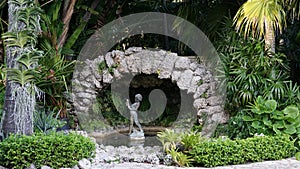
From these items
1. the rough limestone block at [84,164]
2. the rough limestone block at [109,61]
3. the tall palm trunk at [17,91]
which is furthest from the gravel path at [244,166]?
the rough limestone block at [109,61]

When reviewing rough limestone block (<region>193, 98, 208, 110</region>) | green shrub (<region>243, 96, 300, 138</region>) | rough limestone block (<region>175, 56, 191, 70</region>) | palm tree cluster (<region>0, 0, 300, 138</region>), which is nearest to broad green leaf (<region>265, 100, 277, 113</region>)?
green shrub (<region>243, 96, 300, 138</region>)

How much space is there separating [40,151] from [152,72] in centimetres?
380

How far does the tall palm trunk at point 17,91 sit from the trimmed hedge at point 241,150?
8.37 ft

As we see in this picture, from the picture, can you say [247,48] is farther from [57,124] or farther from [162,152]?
[57,124]

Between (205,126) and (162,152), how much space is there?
1.81m

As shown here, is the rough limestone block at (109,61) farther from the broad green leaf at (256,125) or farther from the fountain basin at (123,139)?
the broad green leaf at (256,125)

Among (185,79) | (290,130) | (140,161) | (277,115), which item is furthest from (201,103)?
(140,161)

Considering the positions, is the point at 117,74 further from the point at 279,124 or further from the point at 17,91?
the point at 279,124

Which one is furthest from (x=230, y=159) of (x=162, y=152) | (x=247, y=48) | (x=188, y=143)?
(x=247, y=48)

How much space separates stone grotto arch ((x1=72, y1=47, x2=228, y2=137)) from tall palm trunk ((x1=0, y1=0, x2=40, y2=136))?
3.03m

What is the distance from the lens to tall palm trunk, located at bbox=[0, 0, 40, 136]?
5461 millimetres

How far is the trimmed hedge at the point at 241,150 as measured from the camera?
5.82 meters

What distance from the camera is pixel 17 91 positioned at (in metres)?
5.43

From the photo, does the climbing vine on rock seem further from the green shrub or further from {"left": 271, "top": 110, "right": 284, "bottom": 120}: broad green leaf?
{"left": 271, "top": 110, "right": 284, "bottom": 120}: broad green leaf
